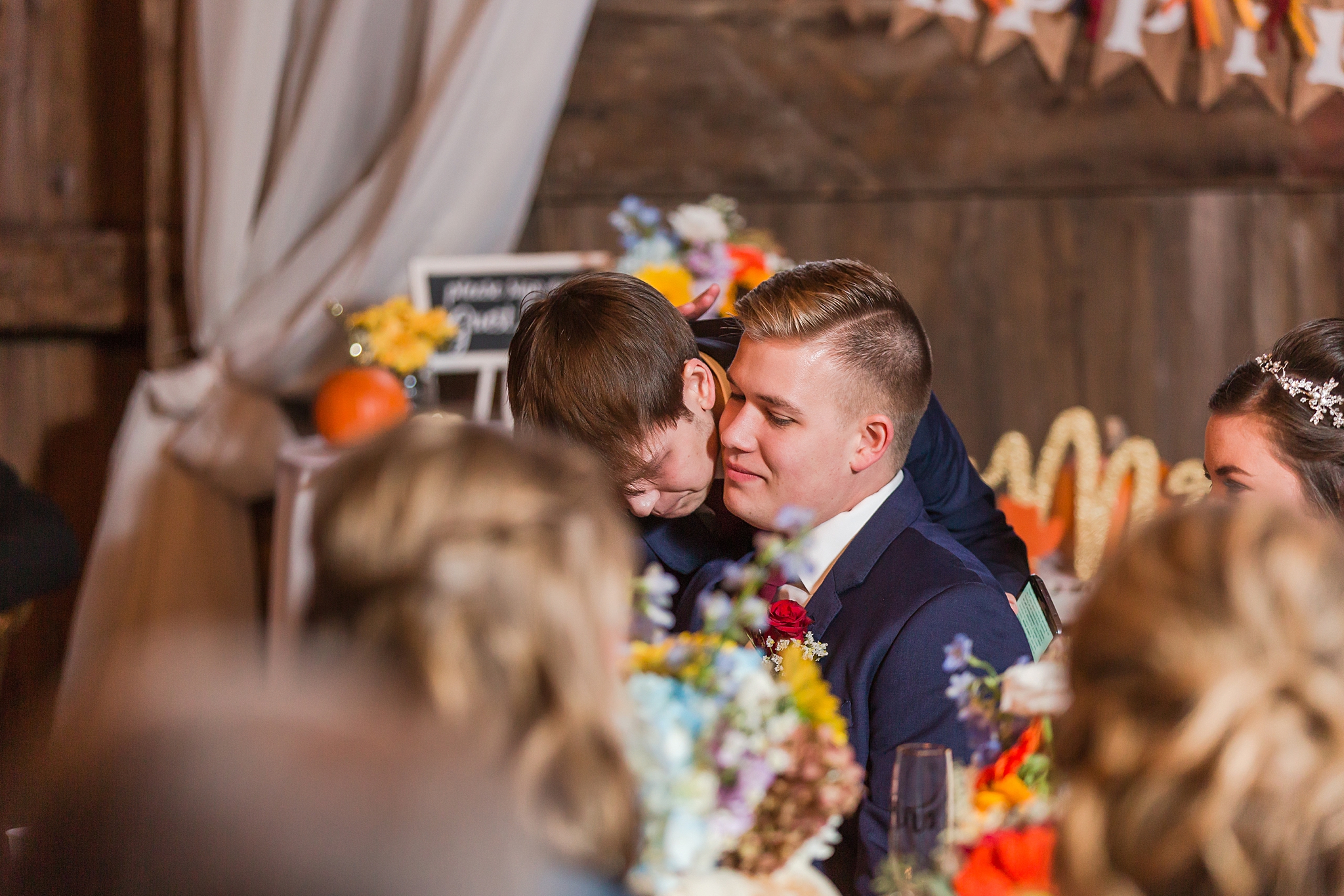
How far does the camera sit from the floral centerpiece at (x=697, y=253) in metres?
2.94

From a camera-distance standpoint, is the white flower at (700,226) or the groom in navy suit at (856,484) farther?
the white flower at (700,226)

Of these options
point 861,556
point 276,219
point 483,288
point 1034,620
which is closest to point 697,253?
point 483,288

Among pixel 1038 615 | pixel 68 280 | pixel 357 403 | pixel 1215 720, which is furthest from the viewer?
pixel 68 280

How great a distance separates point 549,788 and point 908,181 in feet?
10.2

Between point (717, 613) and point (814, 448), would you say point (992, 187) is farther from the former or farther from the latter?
point (717, 613)

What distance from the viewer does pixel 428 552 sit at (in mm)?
715

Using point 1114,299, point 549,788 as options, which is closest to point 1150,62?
point 1114,299

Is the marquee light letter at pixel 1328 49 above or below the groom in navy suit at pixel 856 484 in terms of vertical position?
above

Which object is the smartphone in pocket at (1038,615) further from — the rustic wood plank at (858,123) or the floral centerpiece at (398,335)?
the rustic wood plank at (858,123)

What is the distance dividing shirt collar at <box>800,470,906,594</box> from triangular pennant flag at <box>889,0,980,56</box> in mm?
2309

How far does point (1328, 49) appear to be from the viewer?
11.2ft

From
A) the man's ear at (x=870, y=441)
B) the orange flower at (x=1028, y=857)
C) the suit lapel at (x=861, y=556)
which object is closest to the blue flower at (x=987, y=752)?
the orange flower at (x=1028, y=857)

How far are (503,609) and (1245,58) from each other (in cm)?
351

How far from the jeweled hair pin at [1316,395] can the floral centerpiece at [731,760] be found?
0.90 m
